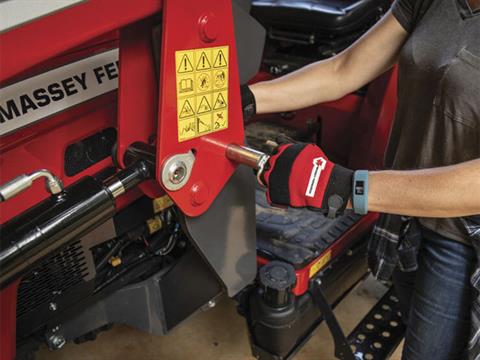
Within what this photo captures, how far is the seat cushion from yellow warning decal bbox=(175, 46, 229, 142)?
3.39 ft

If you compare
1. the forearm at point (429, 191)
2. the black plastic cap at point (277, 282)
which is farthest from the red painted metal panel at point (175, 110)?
the black plastic cap at point (277, 282)

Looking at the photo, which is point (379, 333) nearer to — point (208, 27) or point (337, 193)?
point (337, 193)

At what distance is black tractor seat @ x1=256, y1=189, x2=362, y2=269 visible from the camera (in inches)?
54.3

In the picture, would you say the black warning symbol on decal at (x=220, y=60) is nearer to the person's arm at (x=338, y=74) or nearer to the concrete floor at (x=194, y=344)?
the person's arm at (x=338, y=74)

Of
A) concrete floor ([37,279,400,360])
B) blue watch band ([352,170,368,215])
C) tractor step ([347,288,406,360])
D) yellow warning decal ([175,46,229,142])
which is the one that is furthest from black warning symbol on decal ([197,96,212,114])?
concrete floor ([37,279,400,360])

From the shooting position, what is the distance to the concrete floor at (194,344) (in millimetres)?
1684

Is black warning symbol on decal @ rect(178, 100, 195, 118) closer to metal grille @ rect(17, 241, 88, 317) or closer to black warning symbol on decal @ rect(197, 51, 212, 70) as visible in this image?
black warning symbol on decal @ rect(197, 51, 212, 70)

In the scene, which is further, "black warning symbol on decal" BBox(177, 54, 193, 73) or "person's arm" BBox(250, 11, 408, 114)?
"person's arm" BBox(250, 11, 408, 114)

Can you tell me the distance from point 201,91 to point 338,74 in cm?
49

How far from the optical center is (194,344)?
1729 millimetres

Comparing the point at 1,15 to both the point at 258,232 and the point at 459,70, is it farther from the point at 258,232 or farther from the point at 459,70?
the point at 258,232

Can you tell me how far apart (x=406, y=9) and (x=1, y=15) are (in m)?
0.82

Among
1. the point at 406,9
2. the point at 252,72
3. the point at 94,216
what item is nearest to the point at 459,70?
the point at 406,9

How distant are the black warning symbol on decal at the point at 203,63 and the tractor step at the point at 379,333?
0.95 m
